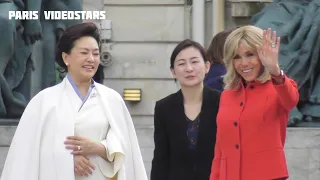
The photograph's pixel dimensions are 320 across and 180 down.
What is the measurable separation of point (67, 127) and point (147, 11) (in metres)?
12.7

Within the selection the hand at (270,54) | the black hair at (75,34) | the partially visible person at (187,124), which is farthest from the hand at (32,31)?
the hand at (270,54)

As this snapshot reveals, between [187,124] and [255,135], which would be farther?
[187,124]

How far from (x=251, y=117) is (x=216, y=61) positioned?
126 centimetres

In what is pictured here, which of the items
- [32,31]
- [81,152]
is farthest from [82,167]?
[32,31]

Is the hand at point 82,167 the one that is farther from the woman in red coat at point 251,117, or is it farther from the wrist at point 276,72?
the wrist at point 276,72

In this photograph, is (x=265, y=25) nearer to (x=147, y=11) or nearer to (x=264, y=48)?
(x=264, y=48)

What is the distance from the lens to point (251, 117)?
16.1ft

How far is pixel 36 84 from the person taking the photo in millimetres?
9289

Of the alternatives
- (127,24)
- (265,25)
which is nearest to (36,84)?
(265,25)

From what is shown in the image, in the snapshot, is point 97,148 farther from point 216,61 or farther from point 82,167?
point 216,61

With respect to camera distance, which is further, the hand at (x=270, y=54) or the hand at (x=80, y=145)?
the hand at (x=80, y=145)

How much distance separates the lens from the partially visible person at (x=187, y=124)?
17.8ft

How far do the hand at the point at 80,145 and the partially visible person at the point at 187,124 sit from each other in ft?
1.84

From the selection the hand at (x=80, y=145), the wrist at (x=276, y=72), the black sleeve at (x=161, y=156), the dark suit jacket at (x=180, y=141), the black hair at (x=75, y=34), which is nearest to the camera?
the wrist at (x=276, y=72)
